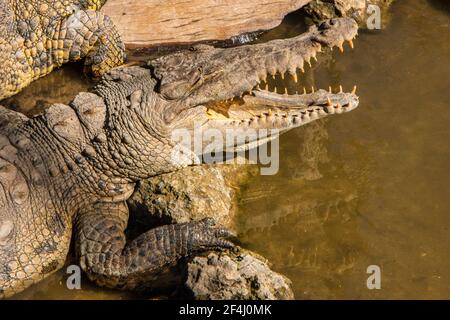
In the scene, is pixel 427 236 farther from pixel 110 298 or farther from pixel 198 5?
pixel 198 5

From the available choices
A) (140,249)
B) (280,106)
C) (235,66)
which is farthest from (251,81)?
(140,249)

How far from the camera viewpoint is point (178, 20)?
7012 mm

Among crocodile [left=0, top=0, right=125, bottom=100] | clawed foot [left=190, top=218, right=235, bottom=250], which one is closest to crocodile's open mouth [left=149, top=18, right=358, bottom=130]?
clawed foot [left=190, top=218, right=235, bottom=250]

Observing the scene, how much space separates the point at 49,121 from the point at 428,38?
3.86m

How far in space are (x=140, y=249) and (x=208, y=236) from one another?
1.64 ft

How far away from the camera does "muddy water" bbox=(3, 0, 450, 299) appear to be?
5.18m

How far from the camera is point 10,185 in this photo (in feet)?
17.1

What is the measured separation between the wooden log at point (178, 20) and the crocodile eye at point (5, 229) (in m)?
2.49

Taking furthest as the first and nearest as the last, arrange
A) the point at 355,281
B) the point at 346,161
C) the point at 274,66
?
the point at 346,161, the point at 274,66, the point at 355,281

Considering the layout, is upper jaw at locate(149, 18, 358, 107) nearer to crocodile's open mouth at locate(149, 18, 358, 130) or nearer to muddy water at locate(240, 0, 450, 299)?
crocodile's open mouth at locate(149, 18, 358, 130)

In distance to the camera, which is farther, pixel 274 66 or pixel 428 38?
pixel 428 38

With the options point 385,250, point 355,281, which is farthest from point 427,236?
point 355,281

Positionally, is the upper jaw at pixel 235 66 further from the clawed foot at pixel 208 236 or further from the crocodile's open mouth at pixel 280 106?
the clawed foot at pixel 208 236

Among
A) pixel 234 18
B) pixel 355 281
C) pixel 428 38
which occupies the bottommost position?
pixel 355 281
